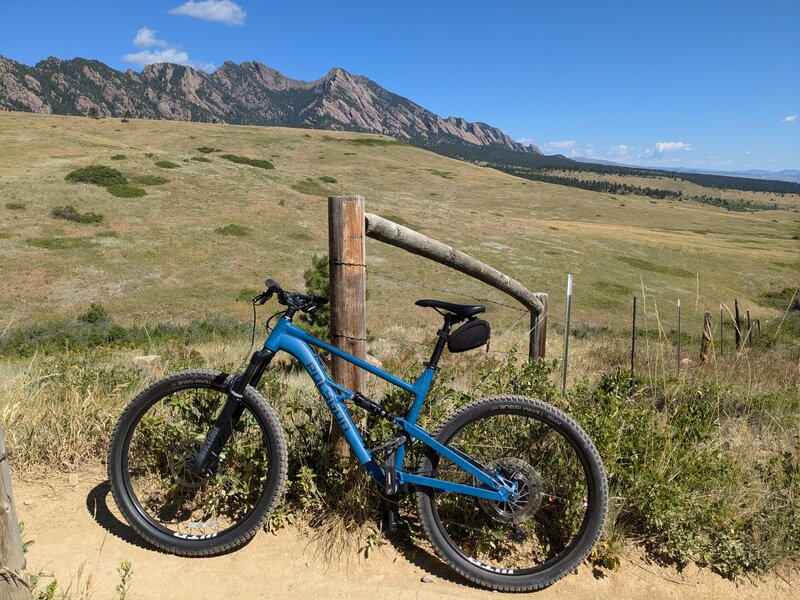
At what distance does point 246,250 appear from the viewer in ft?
100

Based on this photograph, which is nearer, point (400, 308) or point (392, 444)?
point (392, 444)

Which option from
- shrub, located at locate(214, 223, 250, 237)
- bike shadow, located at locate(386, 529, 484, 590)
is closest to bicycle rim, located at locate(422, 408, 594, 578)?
bike shadow, located at locate(386, 529, 484, 590)

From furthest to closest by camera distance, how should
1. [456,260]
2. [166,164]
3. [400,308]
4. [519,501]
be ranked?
[166,164] < [400,308] < [456,260] < [519,501]

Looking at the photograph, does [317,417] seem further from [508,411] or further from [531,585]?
[531,585]

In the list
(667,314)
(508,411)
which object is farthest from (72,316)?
(667,314)

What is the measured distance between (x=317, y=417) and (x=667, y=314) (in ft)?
91.1

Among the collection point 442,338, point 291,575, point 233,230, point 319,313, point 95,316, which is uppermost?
point 442,338

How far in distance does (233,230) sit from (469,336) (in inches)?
1288

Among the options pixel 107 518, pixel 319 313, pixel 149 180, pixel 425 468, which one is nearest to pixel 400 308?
pixel 319 313

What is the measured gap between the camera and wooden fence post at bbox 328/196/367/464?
3309 mm

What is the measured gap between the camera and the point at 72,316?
1983 centimetres

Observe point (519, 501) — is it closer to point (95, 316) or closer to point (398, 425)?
point (398, 425)

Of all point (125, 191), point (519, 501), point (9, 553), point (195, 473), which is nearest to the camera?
point (9, 553)

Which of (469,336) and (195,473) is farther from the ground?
(469,336)
